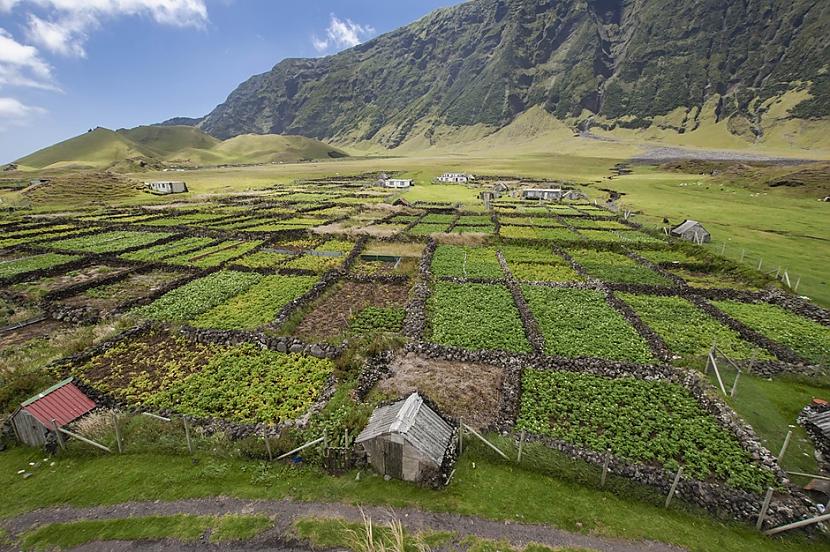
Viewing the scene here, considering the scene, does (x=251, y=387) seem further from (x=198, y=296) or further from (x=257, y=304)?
(x=198, y=296)

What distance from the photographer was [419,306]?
1100 inches

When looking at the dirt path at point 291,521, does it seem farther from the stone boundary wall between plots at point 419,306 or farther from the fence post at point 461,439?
the stone boundary wall between plots at point 419,306

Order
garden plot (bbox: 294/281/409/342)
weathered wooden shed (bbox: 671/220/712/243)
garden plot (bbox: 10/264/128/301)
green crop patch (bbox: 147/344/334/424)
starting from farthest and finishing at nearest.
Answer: weathered wooden shed (bbox: 671/220/712/243), garden plot (bbox: 10/264/128/301), garden plot (bbox: 294/281/409/342), green crop patch (bbox: 147/344/334/424)

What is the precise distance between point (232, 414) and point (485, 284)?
22382 mm

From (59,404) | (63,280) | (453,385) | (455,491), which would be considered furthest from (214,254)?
(455,491)

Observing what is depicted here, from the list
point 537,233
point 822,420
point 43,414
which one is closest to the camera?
point 43,414

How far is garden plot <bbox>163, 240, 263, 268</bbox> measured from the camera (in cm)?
3959

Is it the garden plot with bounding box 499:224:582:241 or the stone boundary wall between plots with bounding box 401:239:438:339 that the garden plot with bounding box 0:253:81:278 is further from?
the garden plot with bounding box 499:224:582:241

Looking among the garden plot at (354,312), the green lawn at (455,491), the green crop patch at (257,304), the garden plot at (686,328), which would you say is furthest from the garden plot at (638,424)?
the green crop patch at (257,304)

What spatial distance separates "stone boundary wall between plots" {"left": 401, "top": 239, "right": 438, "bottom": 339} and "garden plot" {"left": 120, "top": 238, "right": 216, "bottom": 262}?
28202 mm

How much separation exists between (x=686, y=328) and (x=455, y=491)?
21101mm

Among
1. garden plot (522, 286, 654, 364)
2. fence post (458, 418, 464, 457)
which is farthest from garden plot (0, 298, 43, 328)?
garden plot (522, 286, 654, 364)

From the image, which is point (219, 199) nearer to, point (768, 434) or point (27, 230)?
point (27, 230)

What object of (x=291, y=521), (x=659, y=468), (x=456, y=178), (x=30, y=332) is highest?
(x=456, y=178)
